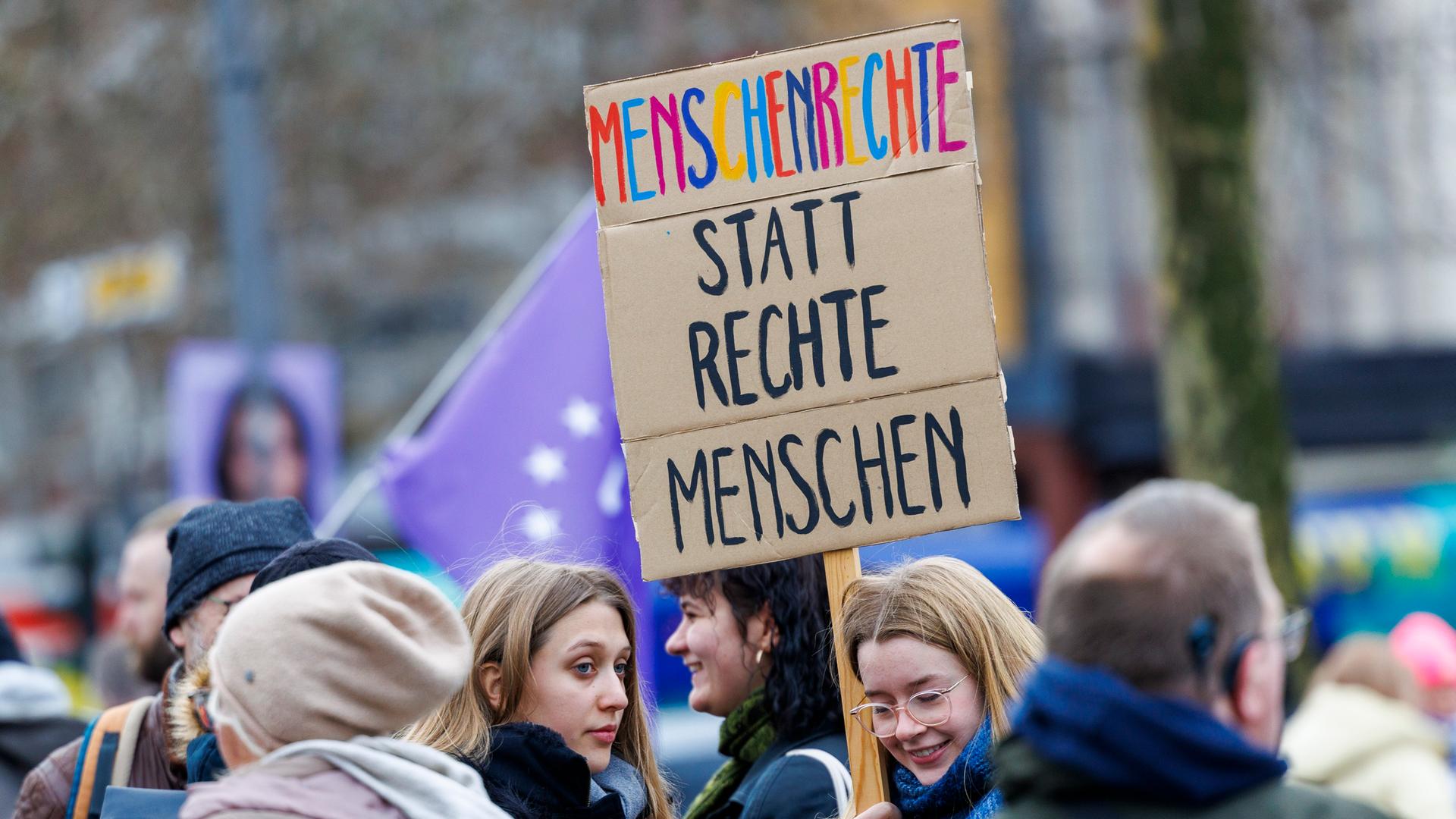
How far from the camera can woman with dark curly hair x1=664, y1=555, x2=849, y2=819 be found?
371 cm

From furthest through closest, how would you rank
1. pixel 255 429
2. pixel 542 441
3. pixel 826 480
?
pixel 255 429
pixel 542 441
pixel 826 480

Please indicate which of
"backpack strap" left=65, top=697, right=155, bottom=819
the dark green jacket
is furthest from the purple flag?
the dark green jacket

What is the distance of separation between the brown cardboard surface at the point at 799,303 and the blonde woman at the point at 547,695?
0.36 metres

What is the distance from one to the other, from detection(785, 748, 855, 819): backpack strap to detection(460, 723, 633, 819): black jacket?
470 millimetres

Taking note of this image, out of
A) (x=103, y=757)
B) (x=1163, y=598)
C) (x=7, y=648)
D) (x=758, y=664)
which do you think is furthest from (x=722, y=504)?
(x=7, y=648)

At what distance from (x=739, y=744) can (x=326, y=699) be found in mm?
A: 1442

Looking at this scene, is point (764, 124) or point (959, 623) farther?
point (764, 124)

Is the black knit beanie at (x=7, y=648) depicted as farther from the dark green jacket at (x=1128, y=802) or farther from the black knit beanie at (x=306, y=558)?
the dark green jacket at (x=1128, y=802)

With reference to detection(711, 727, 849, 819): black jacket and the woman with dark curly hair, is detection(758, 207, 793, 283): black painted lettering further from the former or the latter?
detection(711, 727, 849, 819): black jacket

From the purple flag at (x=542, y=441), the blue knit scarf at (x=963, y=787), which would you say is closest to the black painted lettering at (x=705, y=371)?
the blue knit scarf at (x=963, y=787)

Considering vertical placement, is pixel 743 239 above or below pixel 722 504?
above

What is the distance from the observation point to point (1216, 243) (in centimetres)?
938

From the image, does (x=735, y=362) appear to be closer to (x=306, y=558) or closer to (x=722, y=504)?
(x=722, y=504)

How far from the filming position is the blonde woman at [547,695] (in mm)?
3234
